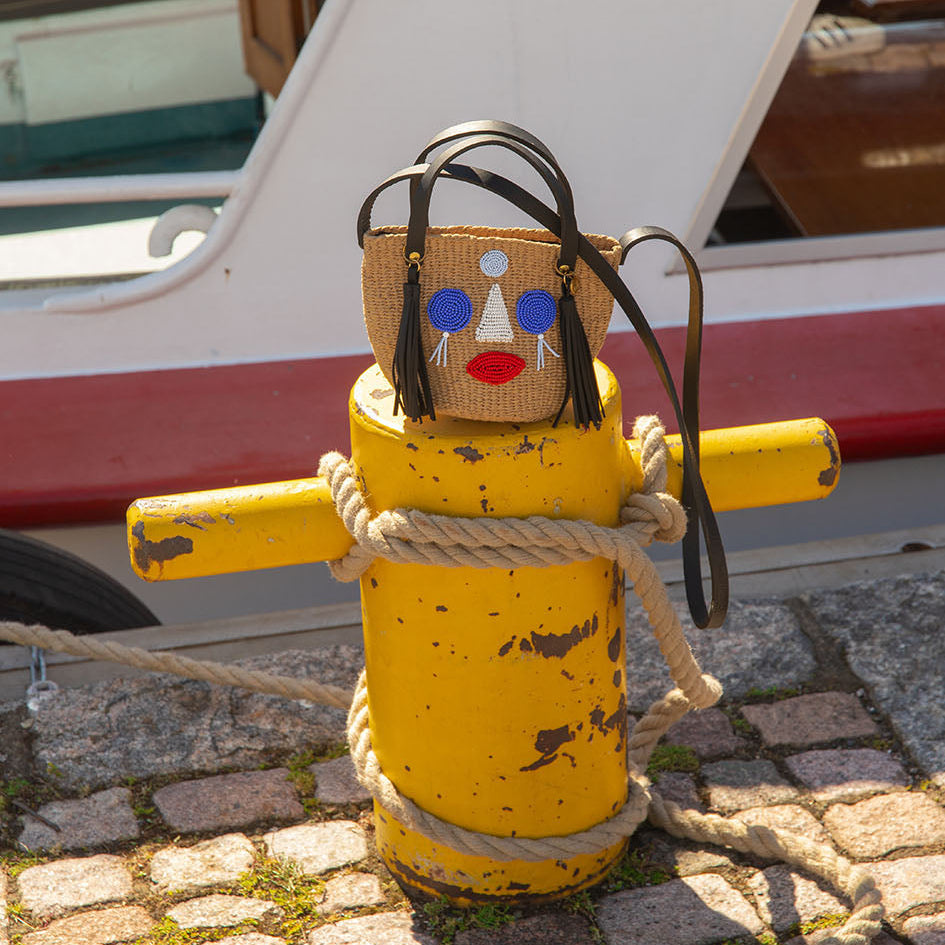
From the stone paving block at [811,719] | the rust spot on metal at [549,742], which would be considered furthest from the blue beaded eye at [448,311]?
the stone paving block at [811,719]

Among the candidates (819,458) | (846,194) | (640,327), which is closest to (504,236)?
(640,327)

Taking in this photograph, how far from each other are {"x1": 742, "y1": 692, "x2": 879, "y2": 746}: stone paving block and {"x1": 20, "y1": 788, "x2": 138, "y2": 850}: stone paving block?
3.90 feet

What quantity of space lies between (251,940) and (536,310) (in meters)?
1.06

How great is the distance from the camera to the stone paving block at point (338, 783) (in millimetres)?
2166

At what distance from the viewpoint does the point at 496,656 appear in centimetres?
173

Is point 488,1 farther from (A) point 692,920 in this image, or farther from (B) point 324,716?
Answer: (A) point 692,920

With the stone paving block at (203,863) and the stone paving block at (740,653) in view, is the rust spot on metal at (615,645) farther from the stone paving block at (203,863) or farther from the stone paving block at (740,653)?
the stone paving block at (203,863)

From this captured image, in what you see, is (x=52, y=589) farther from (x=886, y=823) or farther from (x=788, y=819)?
(x=886, y=823)

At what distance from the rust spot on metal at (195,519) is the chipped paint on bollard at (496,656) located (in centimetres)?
23

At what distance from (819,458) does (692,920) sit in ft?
2.47

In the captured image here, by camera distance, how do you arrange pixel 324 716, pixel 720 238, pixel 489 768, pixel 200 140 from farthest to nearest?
pixel 200 140, pixel 720 238, pixel 324 716, pixel 489 768

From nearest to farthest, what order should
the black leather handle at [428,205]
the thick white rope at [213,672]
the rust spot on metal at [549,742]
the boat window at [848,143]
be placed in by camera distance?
1. the black leather handle at [428,205]
2. the rust spot on metal at [549,742]
3. the thick white rope at [213,672]
4. the boat window at [848,143]

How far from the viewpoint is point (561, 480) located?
168 centimetres

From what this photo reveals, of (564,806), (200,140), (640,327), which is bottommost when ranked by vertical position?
(564,806)
